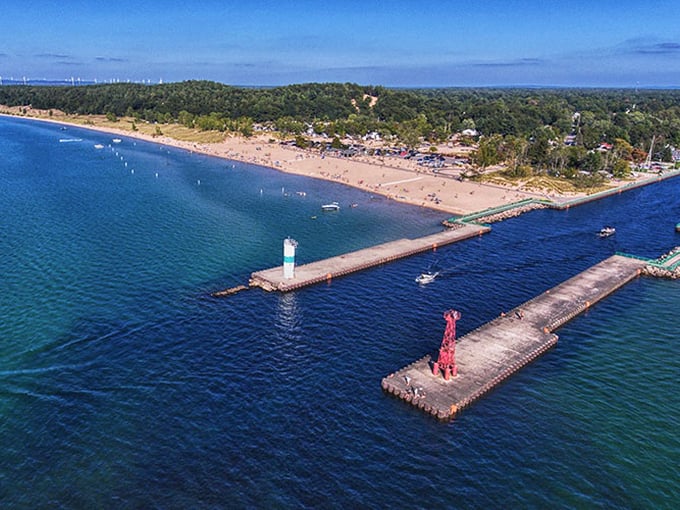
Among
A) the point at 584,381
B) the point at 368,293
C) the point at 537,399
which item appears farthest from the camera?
the point at 368,293

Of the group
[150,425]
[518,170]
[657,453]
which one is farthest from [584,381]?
[518,170]

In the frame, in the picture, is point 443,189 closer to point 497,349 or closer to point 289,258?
point 289,258

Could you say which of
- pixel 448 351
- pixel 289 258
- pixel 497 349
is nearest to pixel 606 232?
pixel 497 349

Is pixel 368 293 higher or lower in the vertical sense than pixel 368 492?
higher

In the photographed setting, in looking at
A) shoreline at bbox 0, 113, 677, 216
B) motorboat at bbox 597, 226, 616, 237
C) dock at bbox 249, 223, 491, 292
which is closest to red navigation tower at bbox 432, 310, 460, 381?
dock at bbox 249, 223, 491, 292

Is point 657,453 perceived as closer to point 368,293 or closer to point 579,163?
point 368,293

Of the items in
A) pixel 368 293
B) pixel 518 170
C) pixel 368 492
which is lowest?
pixel 368 492

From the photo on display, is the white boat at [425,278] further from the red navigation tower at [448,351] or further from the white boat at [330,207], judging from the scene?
the white boat at [330,207]
